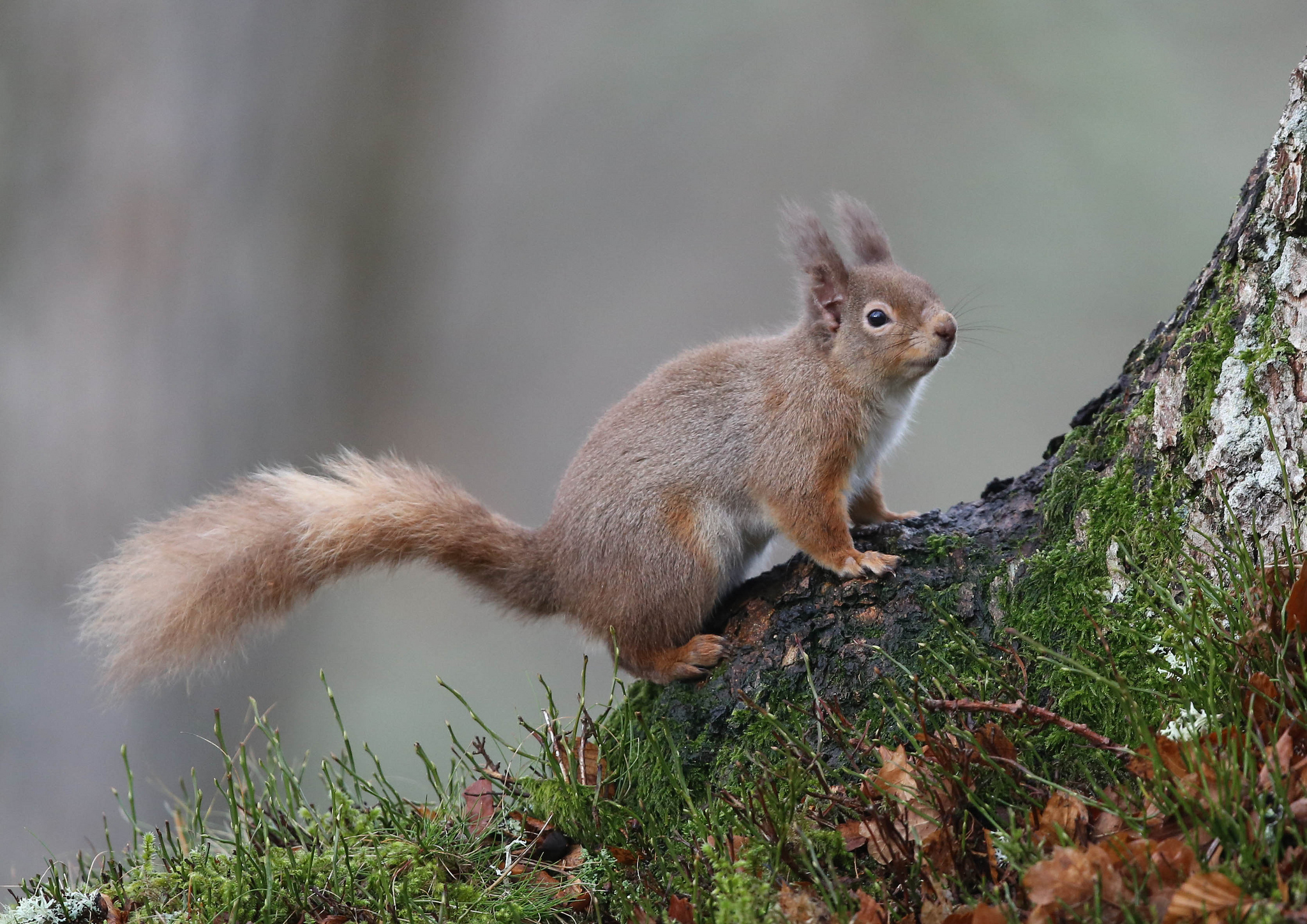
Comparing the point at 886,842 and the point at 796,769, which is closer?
the point at 886,842

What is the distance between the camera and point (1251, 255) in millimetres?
2113

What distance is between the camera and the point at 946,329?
2975 mm

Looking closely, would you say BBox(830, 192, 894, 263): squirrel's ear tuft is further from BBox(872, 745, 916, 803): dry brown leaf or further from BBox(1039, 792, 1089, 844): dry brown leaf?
BBox(1039, 792, 1089, 844): dry brown leaf

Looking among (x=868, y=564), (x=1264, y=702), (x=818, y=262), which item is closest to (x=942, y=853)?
(x=1264, y=702)

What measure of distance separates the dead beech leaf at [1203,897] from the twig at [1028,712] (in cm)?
37

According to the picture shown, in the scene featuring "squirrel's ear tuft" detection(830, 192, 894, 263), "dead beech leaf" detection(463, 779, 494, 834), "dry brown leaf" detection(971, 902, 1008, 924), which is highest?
"squirrel's ear tuft" detection(830, 192, 894, 263)

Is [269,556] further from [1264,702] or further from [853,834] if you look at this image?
[1264,702]

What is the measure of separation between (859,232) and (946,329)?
546 mm

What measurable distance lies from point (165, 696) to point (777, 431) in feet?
11.6

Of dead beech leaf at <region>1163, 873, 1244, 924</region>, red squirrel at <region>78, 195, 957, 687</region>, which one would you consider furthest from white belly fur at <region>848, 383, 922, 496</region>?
dead beech leaf at <region>1163, 873, 1244, 924</region>

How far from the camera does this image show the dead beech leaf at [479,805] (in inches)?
89.4

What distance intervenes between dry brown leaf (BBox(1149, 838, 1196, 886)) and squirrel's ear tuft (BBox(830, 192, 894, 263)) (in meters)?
2.31

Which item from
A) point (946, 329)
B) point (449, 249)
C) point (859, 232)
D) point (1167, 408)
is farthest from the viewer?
point (449, 249)

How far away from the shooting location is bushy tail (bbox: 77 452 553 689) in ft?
9.16
